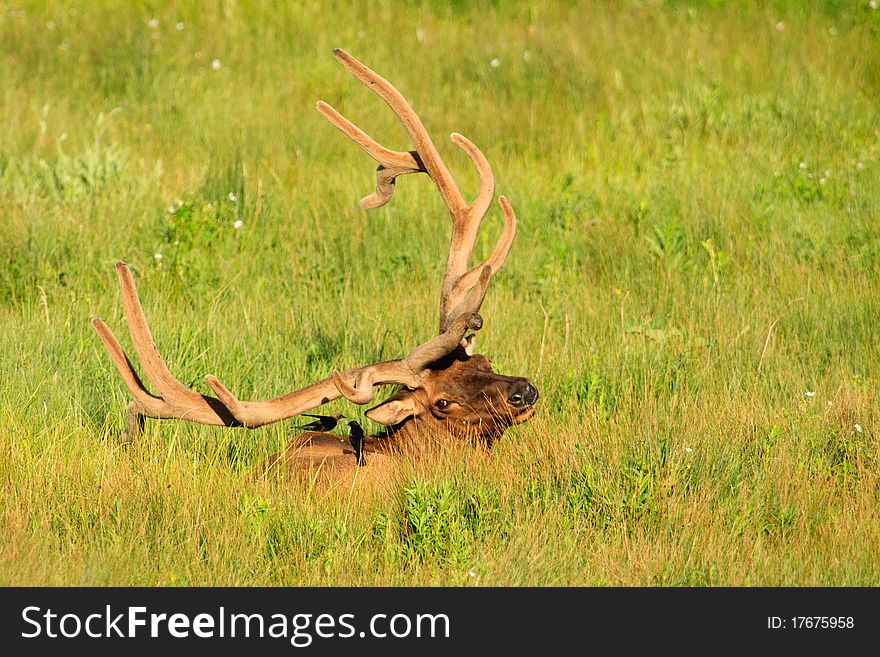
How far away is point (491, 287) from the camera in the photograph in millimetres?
8422

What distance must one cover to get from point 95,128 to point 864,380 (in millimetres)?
6794

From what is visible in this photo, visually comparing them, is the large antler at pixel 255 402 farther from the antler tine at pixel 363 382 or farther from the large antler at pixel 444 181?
the large antler at pixel 444 181

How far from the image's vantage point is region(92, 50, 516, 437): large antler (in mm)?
5316

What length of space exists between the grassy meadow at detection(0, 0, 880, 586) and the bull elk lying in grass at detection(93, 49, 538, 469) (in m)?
0.20

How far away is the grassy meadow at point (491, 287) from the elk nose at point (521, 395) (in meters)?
0.34

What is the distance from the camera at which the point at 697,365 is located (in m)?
7.16

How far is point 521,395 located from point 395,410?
21.4 inches

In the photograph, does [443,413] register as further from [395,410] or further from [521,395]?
[521,395]

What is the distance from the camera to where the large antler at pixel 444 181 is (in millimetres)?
5906

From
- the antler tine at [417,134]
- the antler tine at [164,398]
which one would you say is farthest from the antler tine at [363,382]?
the antler tine at [417,134]

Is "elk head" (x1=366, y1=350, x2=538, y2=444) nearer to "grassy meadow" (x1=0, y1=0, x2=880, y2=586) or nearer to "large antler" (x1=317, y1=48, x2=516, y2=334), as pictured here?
"grassy meadow" (x1=0, y1=0, x2=880, y2=586)

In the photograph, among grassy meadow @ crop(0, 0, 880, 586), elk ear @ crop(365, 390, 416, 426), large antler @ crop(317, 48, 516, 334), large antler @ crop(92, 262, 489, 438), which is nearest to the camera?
grassy meadow @ crop(0, 0, 880, 586)

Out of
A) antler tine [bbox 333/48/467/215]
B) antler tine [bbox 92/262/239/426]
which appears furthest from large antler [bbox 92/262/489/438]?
antler tine [bbox 333/48/467/215]

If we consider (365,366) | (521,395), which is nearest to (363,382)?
(365,366)
